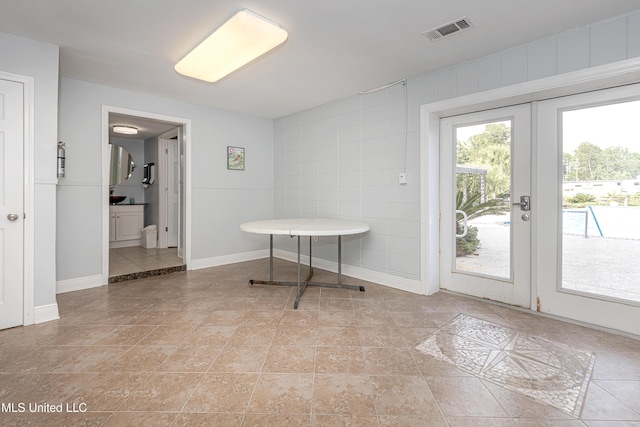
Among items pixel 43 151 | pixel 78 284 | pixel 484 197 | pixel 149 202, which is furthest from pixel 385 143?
pixel 149 202

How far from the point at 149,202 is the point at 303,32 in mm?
5357

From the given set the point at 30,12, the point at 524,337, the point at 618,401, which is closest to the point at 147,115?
the point at 30,12

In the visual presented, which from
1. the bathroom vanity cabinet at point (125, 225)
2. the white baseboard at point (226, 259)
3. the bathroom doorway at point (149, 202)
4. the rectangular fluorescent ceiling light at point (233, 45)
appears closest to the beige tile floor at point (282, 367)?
the white baseboard at point (226, 259)

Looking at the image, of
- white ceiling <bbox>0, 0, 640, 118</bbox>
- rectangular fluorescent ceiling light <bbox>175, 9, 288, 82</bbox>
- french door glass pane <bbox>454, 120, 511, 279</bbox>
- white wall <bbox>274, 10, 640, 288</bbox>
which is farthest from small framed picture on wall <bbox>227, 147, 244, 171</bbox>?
french door glass pane <bbox>454, 120, 511, 279</bbox>

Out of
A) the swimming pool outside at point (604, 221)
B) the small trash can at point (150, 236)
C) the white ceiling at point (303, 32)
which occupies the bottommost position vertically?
the small trash can at point (150, 236)

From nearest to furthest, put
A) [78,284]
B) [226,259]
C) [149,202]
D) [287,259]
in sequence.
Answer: [78,284]
[226,259]
[287,259]
[149,202]

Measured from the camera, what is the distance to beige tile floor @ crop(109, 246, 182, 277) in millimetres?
4020

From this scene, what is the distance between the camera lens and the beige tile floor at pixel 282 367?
4.75 ft

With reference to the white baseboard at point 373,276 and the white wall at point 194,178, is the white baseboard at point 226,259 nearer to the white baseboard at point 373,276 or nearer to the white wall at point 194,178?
the white wall at point 194,178

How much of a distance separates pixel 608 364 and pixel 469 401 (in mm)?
1082

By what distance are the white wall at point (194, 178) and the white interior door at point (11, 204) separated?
2.88 feet

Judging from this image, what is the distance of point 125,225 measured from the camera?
19.2ft

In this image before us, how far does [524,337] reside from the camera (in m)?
2.24

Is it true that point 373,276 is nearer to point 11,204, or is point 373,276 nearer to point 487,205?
point 487,205
